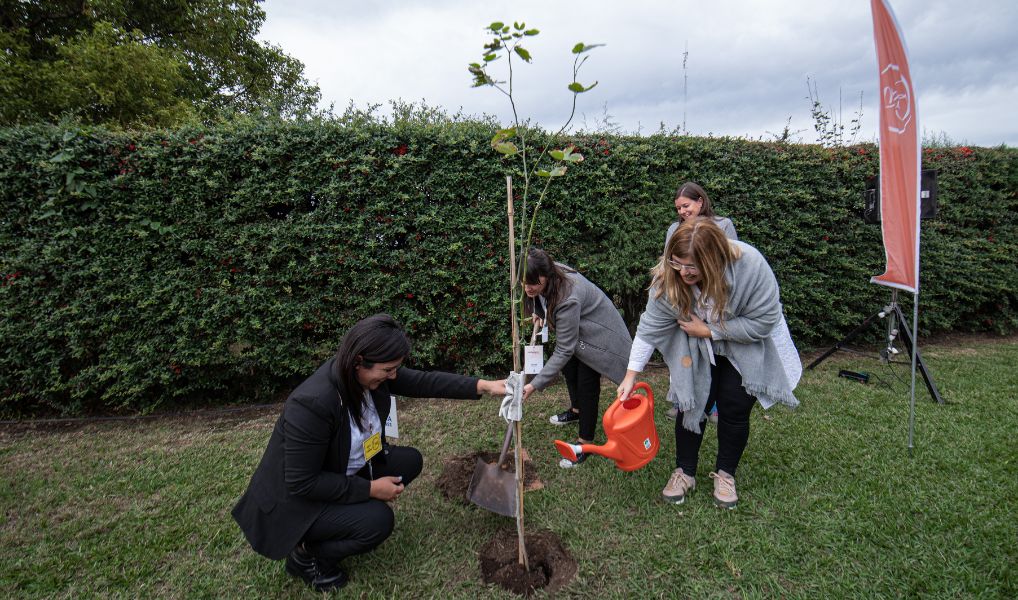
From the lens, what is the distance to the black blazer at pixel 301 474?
1.86m

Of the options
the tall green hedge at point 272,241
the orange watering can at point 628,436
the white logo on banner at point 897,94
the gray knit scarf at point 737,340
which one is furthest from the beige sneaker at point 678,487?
the white logo on banner at point 897,94

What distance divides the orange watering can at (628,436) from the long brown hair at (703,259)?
0.52 metres

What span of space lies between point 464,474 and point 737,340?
1826mm

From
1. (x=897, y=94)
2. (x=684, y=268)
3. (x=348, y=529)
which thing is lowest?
(x=348, y=529)

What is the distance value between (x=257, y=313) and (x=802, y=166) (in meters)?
6.00

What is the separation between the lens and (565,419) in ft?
12.3

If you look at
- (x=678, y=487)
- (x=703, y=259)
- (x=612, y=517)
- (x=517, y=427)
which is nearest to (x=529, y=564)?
(x=612, y=517)

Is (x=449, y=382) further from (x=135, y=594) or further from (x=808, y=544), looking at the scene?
(x=808, y=544)

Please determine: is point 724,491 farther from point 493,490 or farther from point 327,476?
point 327,476

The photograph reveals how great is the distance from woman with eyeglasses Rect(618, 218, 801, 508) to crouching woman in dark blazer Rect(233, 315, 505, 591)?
50.2 inches

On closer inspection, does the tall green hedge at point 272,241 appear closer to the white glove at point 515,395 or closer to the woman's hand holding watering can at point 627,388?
the woman's hand holding watering can at point 627,388

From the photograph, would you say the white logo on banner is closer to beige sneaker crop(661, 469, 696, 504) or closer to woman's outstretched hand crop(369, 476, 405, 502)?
beige sneaker crop(661, 469, 696, 504)

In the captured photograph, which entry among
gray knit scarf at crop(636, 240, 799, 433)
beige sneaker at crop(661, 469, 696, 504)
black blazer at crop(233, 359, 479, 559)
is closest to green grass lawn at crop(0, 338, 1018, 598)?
beige sneaker at crop(661, 469, 696, 504)

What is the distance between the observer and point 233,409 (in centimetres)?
428
